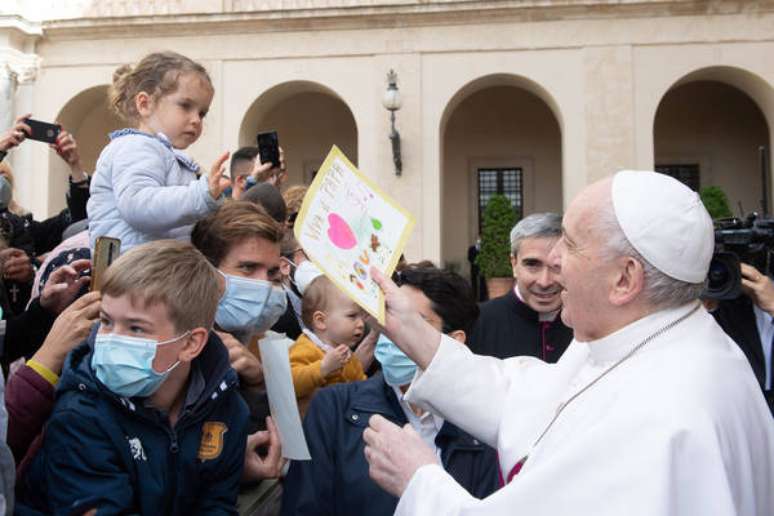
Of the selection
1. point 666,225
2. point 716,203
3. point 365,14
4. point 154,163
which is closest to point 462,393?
point 666,225

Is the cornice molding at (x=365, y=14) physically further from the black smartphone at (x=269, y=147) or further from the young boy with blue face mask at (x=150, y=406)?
the young boy with blue face mask at (x=150, y=406)

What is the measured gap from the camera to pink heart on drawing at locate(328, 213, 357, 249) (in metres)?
2.39

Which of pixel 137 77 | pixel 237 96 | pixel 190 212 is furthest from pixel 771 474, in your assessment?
pixel 237 96

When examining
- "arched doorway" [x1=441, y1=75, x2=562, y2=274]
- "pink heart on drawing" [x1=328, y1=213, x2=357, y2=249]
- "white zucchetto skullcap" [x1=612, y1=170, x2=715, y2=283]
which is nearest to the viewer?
"white zucchetto skullcap" [x1=612, y1=170, x2=715, y2=283]

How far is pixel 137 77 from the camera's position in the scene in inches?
146

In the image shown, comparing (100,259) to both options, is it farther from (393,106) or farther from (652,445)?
(393,106)

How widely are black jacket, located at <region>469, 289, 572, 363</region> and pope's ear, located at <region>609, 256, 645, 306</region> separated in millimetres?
2547

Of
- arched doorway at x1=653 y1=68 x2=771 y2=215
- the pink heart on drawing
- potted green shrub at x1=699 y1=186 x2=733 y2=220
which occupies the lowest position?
the pink heart on drawing

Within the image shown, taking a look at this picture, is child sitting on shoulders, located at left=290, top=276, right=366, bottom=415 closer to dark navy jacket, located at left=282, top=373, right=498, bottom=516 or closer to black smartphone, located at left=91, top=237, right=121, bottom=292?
dark navy jacket, located at left=282, top=373, right=498, bottom=516

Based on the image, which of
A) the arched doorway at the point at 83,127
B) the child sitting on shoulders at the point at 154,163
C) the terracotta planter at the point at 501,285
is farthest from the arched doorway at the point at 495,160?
the child sitting on shoulders at the point at 154,163

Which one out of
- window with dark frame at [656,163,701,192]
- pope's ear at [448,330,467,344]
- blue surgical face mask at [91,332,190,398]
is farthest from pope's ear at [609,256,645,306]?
window with dark frame at [656,163,701,192]

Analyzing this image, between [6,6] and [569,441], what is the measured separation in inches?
819

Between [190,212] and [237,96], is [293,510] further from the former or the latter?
[237,96]

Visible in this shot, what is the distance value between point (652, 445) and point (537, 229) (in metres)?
2.97
